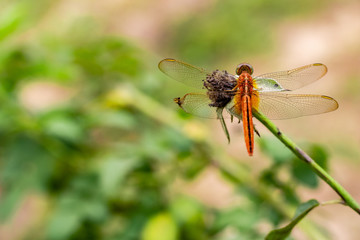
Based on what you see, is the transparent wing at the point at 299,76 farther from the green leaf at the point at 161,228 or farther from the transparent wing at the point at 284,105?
the green leaf at the point at 161,228

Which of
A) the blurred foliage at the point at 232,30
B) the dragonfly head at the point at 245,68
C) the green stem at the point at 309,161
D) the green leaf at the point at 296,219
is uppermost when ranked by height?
the blurred foliage at the point at 232,30

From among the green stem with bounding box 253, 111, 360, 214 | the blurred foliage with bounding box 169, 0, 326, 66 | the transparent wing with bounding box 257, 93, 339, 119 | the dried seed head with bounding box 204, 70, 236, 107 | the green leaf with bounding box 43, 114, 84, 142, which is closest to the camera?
the green stem with bounding box 253, 111, 360, 214

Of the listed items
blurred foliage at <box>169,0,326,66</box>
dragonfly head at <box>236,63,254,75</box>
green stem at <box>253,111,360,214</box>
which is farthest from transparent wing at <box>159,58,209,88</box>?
blurred foliage at <box>169,0,326,66</box>

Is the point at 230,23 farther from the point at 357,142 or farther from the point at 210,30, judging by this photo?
the point at 357,142

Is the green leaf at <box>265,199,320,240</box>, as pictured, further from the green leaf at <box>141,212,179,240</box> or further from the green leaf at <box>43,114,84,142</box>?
the green leaf at <box>43,114,84,142</box>

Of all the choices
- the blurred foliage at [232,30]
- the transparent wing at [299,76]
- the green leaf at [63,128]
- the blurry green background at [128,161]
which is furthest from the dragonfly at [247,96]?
the blurred foliage at [232,30]

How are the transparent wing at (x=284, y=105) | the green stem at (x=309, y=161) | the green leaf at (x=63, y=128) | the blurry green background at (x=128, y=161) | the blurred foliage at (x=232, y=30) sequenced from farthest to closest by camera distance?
the blurred foliage at (x=232, y=30), the green leaf at (x=63, y=128), the blurry green background at (x=128, y=161), the transparent wing at (x=284, y=105), the green stem at (x=309, y=161)

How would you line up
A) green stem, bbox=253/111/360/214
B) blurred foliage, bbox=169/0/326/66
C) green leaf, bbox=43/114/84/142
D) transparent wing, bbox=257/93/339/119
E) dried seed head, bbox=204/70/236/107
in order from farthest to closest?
blurred foliage, bbox=169/0/326/66, green leaf, bbox=43/114/84/142, transparent wing, bbox=257/93/339/119, dried seed head, bbox=204/70/236/107, green stem, bbox=253/111/360/214

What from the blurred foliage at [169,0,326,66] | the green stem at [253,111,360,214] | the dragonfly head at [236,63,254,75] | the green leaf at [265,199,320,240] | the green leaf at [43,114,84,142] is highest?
the blurred foliage at [169,0,326,66]
